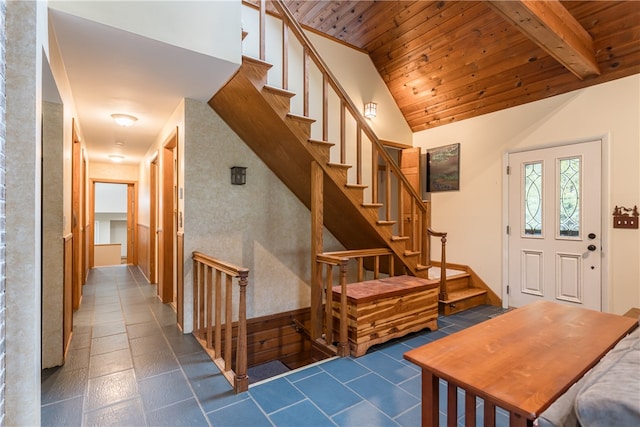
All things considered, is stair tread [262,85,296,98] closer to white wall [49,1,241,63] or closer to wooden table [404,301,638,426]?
white wall [49,1,241,63]

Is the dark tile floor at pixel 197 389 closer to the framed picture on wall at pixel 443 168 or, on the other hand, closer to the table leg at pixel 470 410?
the table leg at pixel 470 410

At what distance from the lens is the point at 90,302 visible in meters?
4.29

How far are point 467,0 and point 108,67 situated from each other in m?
3.63

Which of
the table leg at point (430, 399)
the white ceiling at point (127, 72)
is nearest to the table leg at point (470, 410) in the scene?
the table leg at point (430, 399)

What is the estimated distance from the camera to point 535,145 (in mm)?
3945

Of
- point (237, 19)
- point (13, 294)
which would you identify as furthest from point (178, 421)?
point (237, 19)

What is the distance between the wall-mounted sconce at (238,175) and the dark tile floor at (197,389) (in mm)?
1619

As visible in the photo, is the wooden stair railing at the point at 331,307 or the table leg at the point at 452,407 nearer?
the table leg at the point at 452,407

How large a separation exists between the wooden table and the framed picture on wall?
10.8 feet

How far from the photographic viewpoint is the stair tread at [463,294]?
403cm

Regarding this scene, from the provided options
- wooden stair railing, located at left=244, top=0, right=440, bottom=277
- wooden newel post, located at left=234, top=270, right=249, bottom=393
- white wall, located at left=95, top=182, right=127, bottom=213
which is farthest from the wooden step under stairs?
white wall, located at left=95, top=182, right=127, bottom=213

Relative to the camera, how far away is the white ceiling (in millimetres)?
2123

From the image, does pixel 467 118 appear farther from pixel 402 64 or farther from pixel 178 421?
pixel 178 421

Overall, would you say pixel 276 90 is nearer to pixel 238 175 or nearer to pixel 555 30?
pixel 238 175
